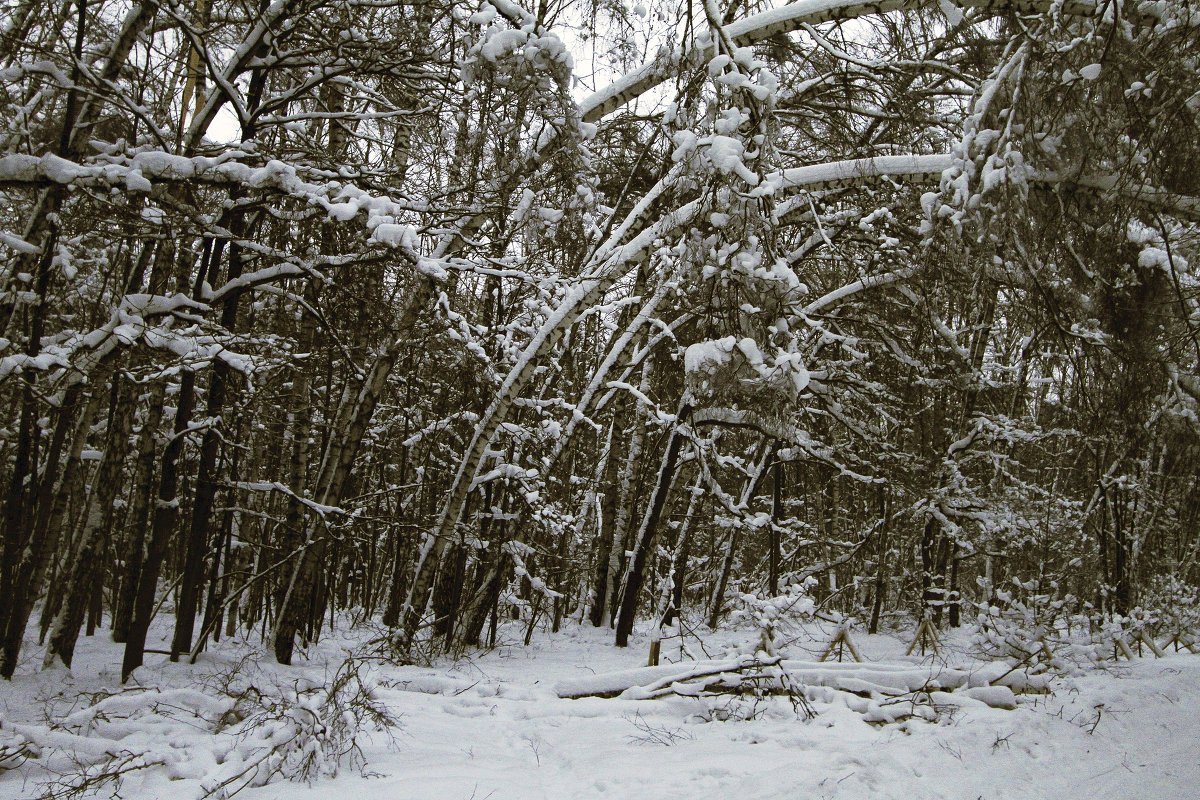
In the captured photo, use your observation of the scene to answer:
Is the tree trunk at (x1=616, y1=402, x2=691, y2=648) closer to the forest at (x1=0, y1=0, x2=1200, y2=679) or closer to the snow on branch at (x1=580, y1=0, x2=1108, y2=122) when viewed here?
the forest at (x1=0, y1=0, x2=1200, y2=679)

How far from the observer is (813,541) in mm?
11758

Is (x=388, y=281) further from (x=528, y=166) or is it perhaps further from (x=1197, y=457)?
(x=1197, y=457)

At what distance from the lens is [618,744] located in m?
5.43

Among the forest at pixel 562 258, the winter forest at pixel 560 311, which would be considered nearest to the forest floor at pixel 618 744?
the winter forest at pixel 560 311

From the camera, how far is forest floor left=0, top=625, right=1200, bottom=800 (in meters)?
4.31

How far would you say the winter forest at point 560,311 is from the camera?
4.40 m

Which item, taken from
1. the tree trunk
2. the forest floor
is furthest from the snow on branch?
the tree trunk

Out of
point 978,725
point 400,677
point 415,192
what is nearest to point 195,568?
point 400,677

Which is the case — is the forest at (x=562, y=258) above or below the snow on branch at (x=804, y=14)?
below

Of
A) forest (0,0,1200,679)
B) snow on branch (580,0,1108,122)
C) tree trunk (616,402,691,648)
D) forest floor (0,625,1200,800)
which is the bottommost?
forest floor (0,625,1200,800)

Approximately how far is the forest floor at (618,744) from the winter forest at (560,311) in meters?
0.04

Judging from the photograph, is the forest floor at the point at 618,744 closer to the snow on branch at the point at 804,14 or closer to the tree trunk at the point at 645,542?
the tree trunk at the point at 645,542

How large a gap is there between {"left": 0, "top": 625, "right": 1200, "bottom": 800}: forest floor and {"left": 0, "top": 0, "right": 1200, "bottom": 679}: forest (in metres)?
1.63

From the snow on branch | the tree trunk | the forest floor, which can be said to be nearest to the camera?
the forest floor
